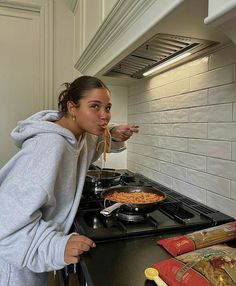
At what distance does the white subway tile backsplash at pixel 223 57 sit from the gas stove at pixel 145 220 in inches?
21.9

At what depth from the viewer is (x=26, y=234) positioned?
0.69 meters

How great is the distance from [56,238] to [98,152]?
0.68 metres

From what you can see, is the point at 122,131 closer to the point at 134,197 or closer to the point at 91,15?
the point at 134,197

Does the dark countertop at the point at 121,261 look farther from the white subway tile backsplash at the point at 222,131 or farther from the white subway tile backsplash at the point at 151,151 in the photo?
the white subway tile backsplash at the point at 151,151

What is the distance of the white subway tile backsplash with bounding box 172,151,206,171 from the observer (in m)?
1.08

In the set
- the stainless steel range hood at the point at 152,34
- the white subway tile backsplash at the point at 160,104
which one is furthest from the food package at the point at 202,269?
the white subway tile backsplash at the point at 160,104

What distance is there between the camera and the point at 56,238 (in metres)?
0.70

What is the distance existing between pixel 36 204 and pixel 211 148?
688mm

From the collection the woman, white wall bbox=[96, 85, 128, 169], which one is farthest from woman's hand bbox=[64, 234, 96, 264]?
white wall bbox=[96, 85, 128, 169]

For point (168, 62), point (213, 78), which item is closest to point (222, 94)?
point (213, 78)

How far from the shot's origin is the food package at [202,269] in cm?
50

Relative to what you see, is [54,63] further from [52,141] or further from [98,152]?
[52,141]

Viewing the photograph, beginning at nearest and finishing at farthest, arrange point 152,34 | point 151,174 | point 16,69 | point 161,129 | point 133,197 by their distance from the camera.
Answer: point 152,34 < point 133,197 < point 161,129 < point 151,174 < point 16,69

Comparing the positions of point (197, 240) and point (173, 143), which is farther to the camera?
point (173, 143)
